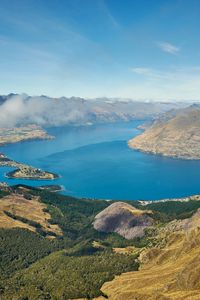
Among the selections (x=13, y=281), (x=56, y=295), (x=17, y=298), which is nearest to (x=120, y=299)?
(x=56, y=295)

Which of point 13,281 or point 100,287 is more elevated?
point 100,287

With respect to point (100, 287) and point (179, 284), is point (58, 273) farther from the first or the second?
point (179, 284)

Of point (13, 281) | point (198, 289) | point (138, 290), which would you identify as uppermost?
point (198, 289)

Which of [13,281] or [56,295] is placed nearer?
[56,295]

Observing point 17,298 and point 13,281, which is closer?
point 17,298

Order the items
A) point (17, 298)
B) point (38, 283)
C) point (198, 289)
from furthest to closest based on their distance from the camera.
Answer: point (38, 283) < point (17, 298) < point (198, 289)

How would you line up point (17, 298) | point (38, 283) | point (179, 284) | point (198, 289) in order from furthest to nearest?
point (38, 283) < point (17, 298) < point (179, 284) < point (198, 289)

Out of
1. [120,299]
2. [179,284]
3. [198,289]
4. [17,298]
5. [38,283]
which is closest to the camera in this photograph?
[198,289]

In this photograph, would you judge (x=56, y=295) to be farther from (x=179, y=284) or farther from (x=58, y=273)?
(x=179, y=284)

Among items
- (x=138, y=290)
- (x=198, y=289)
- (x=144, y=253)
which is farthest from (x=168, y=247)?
(x=198, y=289)
